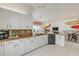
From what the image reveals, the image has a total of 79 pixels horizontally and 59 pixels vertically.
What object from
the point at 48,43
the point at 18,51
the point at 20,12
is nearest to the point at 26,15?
the point at 20,12

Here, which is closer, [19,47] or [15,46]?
[15,46]

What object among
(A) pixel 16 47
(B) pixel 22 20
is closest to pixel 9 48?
(A) pixel 16 47

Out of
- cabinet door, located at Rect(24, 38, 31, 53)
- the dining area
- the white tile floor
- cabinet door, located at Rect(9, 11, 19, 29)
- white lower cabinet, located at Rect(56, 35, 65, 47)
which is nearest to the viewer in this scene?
cabinet door, located at Rect(9, 11, 19, 29)

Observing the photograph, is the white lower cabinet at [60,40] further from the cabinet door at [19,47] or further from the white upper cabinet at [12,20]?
the cabinet door at [19,47]

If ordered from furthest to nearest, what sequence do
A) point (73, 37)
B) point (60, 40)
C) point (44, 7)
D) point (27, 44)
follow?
point (73, 37)
point (60, 40)
point (44, 7)
point (27, 44)

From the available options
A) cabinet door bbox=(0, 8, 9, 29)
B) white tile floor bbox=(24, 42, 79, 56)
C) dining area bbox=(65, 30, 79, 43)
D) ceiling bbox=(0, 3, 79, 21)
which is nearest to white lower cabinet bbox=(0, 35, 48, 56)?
white tile floor bbox=(24, 42, 79, 56)

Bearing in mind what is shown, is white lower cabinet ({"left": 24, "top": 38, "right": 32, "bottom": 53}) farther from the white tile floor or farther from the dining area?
the dining area

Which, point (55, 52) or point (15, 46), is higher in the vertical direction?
point (15, 46)

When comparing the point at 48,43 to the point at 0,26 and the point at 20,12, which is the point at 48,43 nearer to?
the point at 20,12

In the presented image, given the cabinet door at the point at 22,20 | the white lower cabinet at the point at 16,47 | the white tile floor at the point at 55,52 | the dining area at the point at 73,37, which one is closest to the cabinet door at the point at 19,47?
the white lower cabinet at the point at 16,47

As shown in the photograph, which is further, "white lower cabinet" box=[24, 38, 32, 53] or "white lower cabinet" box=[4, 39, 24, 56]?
"white lower cabinet" box=[24, 38, 32, 53]

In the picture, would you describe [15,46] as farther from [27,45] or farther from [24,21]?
[24,21]

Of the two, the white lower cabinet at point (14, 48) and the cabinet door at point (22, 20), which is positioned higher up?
the cabinet door at point (22, 20)

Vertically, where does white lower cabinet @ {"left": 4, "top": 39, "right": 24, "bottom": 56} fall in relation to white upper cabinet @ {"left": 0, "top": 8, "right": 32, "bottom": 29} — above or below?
below
